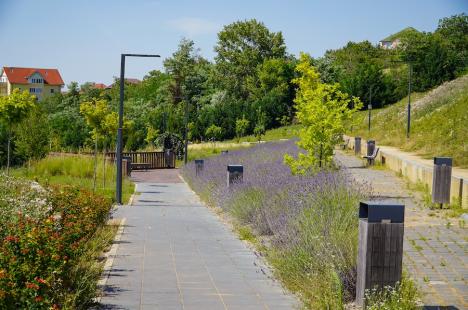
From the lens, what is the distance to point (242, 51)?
78312mm

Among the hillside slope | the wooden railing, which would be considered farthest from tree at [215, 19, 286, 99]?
the wooden railing

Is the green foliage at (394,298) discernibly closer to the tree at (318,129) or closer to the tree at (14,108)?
the tree at (318,129)

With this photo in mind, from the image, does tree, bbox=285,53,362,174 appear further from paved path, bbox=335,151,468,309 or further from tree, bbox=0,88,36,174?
tree, bbox=0,88,36,174

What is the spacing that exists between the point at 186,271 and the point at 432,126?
29.4 metres

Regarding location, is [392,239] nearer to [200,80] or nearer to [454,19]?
[200,80]

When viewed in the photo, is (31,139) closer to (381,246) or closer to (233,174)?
(233,174)

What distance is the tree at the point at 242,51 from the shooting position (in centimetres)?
7612

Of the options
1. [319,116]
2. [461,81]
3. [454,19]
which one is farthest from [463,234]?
[454,19]

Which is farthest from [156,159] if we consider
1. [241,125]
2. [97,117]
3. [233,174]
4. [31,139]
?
[233,174]

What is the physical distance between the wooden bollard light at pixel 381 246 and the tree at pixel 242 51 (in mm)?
68845

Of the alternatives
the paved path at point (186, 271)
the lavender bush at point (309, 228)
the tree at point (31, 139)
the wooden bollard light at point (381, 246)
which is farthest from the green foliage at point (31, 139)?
the wooden bollard light at point (381, 246)

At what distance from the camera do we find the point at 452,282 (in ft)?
24.5

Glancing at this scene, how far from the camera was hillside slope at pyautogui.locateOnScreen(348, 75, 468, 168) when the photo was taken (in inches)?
1093

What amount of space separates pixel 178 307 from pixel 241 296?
842mm
